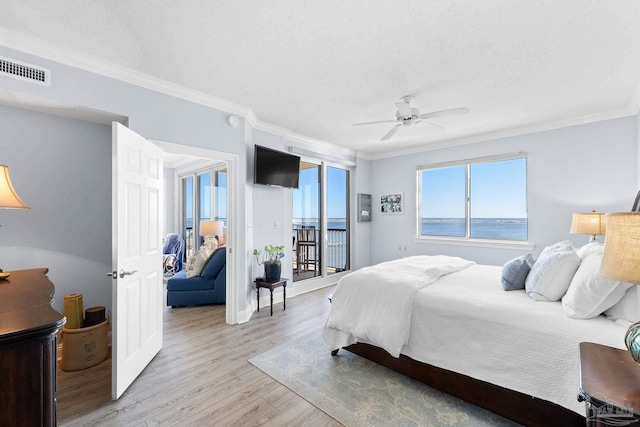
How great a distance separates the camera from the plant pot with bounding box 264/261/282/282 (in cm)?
377

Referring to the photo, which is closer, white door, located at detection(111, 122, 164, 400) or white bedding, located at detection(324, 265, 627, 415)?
white bedding, located at detection(324, 265, 627, 415)

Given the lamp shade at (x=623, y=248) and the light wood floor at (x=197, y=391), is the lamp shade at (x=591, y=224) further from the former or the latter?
the light wood floor at (x=197, y=391)

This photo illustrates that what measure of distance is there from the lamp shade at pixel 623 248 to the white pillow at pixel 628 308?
0.80m

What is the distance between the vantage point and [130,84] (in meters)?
2.62

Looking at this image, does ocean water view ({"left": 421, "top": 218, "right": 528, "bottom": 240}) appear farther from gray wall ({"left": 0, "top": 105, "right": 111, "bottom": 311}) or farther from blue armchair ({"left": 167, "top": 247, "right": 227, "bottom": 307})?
gray wall ({"left": 0, "top": 105, "right": 111, "bottom": 311})

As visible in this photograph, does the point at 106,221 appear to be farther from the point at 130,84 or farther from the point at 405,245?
the point at 405,245

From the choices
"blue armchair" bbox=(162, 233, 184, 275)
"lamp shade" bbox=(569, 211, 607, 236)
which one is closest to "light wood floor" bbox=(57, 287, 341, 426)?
"blue armchair" bbox=(162, 233, 184, 275)

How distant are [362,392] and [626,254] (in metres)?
1.82

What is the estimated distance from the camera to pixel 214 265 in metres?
4.18

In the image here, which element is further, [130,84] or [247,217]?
[247,217]

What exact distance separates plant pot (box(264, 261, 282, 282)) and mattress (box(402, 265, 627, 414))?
79.5 inches

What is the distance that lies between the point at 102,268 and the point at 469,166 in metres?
5.41

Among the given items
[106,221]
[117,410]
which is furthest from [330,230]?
[117,410]

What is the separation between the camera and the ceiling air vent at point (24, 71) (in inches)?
81.2
